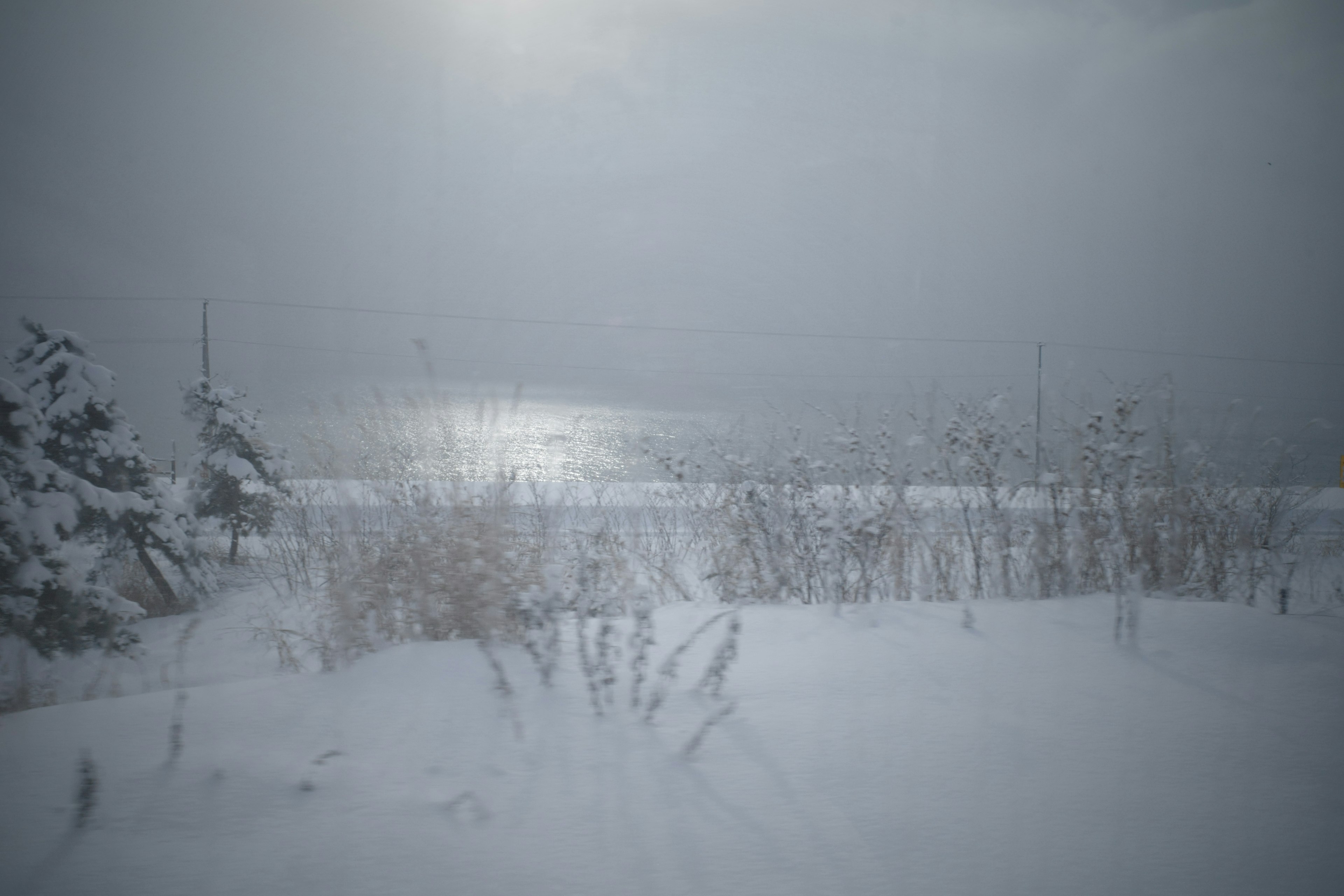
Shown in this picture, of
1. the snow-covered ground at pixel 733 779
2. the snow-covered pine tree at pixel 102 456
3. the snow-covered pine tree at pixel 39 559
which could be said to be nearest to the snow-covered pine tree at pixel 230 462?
the snow-covered pine tree at pixel 102 456

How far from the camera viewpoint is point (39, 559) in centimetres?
377

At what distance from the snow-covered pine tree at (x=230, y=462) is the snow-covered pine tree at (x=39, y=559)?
8.01ft

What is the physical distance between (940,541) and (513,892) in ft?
12.2

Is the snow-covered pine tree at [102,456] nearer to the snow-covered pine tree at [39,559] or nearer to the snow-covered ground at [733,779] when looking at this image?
the snow-covered pine tree at [39,559]

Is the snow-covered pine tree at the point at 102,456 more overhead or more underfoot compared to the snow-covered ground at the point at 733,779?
more overhead

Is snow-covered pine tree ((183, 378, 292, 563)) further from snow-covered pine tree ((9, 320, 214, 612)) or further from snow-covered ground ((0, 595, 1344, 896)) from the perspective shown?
snow-covered ground ((0, 595, 1344, 896))

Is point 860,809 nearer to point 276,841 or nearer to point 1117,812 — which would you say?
point 1117,812

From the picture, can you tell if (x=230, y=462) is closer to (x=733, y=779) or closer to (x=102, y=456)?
(x=102, y=456)

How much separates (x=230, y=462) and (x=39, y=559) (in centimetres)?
306

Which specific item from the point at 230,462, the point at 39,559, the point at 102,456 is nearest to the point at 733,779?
the point at 39,559

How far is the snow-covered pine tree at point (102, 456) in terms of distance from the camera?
4.90 meters

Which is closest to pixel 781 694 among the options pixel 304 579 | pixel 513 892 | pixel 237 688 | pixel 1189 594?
pixel 513 892

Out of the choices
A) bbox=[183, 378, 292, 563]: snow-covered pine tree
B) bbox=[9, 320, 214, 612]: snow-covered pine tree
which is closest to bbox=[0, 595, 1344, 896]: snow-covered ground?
bbox=[9, 320, 214, 612]: snow-covered pine tree

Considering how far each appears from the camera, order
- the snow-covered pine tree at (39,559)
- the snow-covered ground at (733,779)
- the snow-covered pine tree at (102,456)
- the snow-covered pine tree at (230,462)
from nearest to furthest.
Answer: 1. the snow-covered ground at (733,779)
2. the snow-covered pine tree at (39,559)
3. the snow-covered pine tree at (102,456)
4. the snow-covered pine tree at (230,462)
